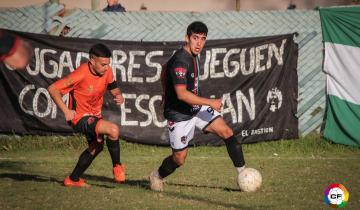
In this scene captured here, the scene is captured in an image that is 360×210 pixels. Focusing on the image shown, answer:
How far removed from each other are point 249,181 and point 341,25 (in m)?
6.53

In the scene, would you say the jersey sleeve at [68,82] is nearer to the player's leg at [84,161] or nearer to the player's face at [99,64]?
the player's face at [99,64]

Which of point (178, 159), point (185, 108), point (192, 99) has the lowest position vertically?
point (178, 159)

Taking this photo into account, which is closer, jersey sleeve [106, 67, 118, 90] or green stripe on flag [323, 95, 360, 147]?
jersey sleeve [106, 67, 118, 90]

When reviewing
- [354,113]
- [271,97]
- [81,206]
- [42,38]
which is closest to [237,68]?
[271,97]

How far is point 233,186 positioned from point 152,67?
16.0 feet

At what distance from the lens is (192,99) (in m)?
10.1

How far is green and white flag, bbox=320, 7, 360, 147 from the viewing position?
51.3ft

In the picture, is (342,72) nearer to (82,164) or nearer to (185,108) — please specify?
(185,108)

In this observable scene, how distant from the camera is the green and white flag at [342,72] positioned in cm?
1565

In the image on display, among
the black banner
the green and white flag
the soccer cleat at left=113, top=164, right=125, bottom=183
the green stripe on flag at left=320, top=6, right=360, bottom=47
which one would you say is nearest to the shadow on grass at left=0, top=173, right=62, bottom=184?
the soccer cleat at left=113, top=164, right=125, bottom=183

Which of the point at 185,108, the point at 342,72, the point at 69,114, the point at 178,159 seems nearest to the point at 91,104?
the point at 69,114

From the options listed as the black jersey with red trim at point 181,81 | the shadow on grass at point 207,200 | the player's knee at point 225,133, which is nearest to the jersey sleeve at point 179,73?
the black jersey with red trim at point 181,81

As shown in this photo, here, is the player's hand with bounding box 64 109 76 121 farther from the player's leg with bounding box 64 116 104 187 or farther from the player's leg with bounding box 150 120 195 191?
the player's leg with bounding box 150 120 195 191

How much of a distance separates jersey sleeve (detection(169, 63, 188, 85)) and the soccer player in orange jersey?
104 cm
